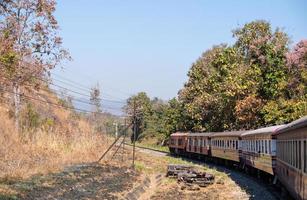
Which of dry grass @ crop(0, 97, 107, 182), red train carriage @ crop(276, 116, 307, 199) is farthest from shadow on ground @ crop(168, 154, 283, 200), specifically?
dry grass @ crop(0, 97, 107, 182)

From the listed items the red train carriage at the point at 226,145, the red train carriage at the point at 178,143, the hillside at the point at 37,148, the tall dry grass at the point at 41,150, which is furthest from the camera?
the red train carriage at the point at 178,143

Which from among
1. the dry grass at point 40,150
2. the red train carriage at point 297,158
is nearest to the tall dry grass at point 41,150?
the dry grass at point 40,150

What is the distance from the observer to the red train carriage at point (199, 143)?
143 feet

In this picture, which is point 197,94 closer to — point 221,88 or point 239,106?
point 221,88

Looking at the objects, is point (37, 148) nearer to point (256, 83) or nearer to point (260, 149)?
point (260, 149)

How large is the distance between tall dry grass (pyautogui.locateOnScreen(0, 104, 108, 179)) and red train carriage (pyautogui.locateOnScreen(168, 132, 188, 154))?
68.0ft

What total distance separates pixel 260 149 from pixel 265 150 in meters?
1.55

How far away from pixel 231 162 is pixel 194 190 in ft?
47.6

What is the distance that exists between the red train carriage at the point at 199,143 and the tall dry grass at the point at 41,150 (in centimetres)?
1221

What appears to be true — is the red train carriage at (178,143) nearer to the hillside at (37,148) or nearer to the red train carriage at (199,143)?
the red train carriage at (199,143)

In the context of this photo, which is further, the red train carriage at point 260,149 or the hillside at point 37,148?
the red train carriage at point 260,149

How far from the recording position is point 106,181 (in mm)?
21719

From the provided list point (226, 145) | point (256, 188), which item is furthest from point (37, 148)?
point (226, 145)

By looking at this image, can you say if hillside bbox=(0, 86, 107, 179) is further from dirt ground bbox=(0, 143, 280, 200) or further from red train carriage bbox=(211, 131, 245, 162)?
red train carriage bbox=(211, 131, 245, 162)
